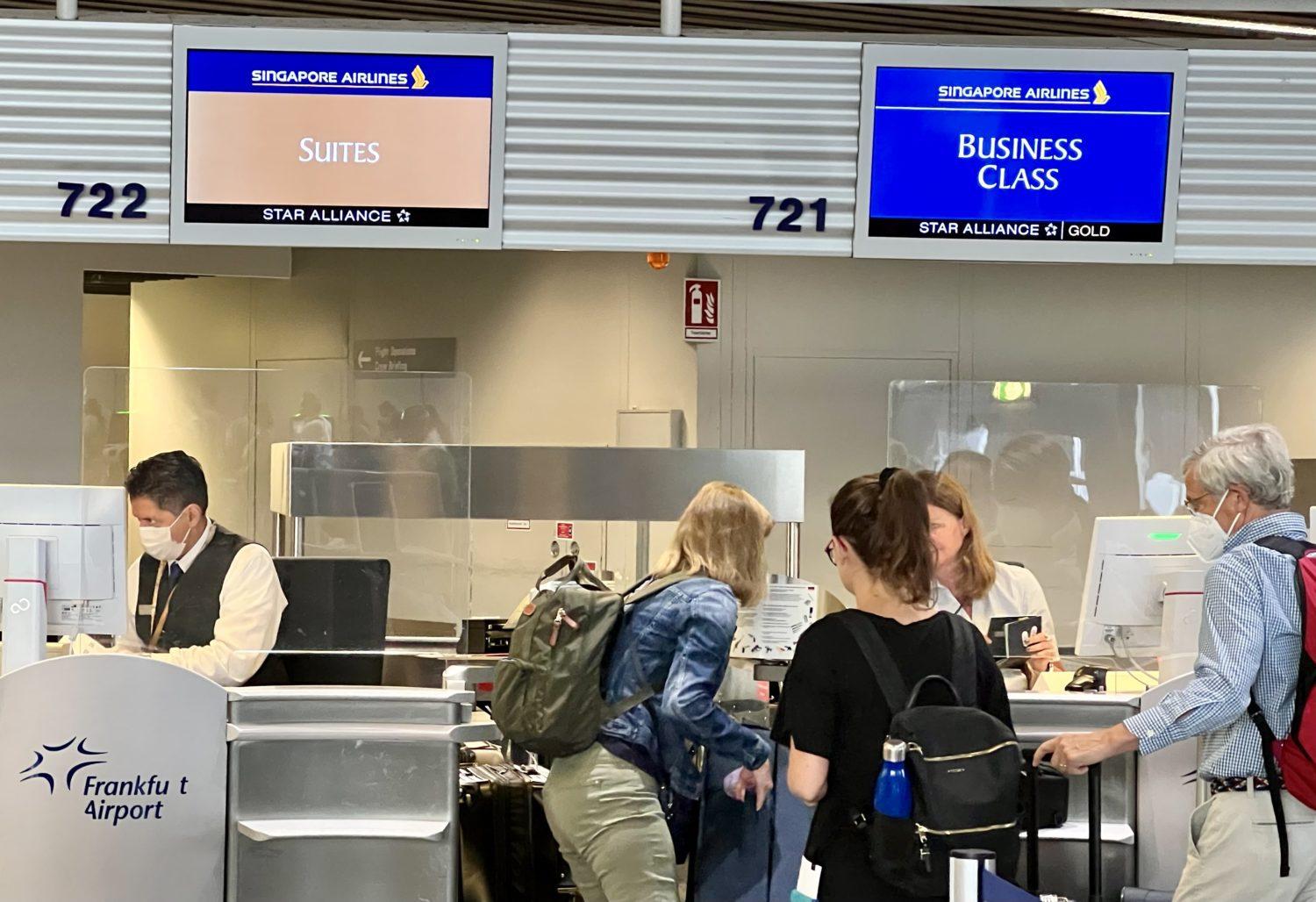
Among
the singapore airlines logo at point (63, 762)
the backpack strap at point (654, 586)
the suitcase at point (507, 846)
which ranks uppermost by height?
the backpack strap at point (654, 586)

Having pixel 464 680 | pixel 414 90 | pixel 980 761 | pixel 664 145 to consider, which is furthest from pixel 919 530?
pixel 464 680

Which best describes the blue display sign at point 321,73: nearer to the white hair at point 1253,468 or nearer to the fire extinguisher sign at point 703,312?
the white hair at point 1253,468

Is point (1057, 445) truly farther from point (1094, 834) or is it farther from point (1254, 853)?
point (1254, 853)

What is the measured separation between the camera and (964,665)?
109 inches

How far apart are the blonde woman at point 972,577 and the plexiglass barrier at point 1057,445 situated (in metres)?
1.21

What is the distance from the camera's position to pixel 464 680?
4.45 metres

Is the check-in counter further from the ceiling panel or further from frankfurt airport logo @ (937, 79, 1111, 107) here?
the ceiling panel

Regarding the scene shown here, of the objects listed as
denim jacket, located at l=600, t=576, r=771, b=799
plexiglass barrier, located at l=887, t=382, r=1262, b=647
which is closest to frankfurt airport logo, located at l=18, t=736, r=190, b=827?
denim jacket, located at l=600, t=576, r=771, b=799

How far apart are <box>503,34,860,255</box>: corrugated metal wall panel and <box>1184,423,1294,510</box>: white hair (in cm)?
100

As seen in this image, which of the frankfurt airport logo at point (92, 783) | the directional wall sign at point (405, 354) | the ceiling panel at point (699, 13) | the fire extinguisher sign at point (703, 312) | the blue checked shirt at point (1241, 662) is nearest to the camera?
the blue checked shirt at point (1241, 662)

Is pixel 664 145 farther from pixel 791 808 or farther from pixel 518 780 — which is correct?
pixel 518 780

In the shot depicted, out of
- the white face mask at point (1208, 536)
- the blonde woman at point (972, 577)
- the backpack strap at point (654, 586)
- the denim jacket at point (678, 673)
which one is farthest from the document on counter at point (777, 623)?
the white face mask at point (1208, 536)

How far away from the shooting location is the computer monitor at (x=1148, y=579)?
14.6 feet

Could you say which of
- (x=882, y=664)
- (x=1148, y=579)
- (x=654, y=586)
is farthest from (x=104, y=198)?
(x=1148, y=579)
